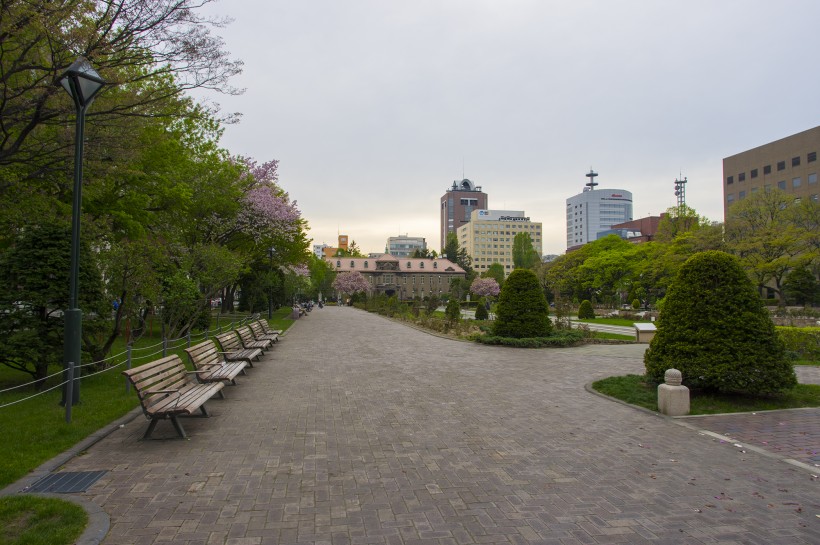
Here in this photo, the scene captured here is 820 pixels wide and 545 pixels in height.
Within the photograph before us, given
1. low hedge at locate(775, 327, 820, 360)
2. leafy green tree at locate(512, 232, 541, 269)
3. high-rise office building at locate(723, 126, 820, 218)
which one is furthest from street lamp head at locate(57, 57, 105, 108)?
leafy green tree at locate(512, 232, 541, 269)

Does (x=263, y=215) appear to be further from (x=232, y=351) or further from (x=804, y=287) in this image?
(x=804, y=287)

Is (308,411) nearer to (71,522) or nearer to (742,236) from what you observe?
(71,522)

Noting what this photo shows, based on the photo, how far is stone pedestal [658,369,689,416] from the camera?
712 centimetres

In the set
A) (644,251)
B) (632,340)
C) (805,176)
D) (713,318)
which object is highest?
(805,176)

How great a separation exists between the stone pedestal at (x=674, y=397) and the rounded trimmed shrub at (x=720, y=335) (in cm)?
63

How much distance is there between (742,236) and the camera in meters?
35.8

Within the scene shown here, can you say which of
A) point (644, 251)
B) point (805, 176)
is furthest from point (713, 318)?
point (805, 176)

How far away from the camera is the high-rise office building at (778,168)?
61375 millimetres

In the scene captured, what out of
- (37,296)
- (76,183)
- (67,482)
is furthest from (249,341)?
(67,482)

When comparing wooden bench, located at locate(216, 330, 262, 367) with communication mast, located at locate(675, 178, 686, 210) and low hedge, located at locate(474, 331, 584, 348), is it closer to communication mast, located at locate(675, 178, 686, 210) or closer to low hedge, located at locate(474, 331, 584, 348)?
low hedge, located at locate(474, 331, 584, 348)

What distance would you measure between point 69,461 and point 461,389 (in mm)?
6034

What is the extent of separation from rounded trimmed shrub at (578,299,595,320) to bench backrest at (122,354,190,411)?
30.4m

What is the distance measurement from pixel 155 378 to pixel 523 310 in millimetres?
12534

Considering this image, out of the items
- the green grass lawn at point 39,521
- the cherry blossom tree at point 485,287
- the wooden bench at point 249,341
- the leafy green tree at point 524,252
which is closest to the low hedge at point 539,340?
the wooden bench at point 249,341
